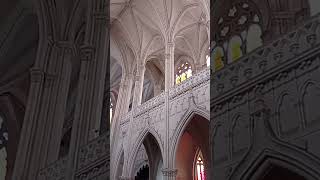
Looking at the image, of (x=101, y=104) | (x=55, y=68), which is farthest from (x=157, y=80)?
(x=101, y=104)

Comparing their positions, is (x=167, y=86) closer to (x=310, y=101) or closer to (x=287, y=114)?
(x=287, y=114)

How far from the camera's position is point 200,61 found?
20.5 metres

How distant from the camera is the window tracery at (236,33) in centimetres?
811

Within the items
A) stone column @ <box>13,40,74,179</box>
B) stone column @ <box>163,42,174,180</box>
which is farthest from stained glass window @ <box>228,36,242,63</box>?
stone column @ <box>163,42,174,180</box>

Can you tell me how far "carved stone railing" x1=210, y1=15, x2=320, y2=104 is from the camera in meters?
6.39

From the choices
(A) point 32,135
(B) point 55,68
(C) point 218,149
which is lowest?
(C) point 218,149

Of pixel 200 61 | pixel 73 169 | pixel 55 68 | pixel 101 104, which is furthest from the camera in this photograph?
pixel 200 61

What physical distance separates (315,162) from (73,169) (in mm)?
4996

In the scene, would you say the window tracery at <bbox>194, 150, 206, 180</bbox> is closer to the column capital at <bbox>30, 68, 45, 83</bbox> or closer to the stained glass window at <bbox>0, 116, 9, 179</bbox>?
the stained glass window at <bbox>0, 116, 9, 179</bbox>

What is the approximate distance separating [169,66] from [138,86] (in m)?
2.03

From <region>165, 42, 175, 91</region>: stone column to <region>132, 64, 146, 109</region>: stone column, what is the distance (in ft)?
5.74

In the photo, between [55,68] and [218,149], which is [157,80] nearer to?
[55,68]

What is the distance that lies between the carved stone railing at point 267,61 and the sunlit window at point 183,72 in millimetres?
13075

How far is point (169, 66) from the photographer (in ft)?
62.1
